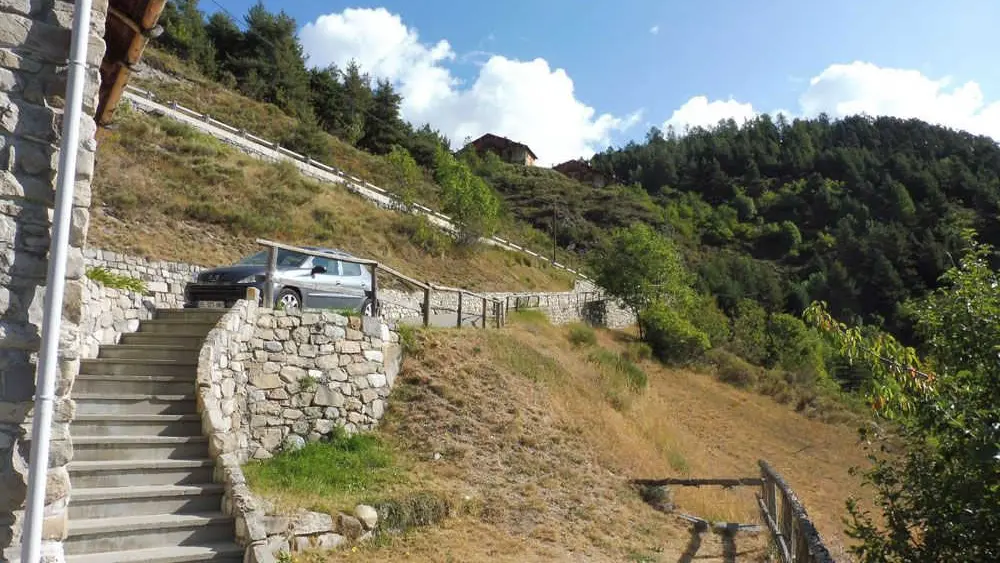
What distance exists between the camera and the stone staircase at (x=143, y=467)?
18.1 ft

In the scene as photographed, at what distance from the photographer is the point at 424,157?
183ft

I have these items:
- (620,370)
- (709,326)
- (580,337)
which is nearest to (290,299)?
(620,370)

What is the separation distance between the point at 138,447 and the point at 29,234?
12.0ft

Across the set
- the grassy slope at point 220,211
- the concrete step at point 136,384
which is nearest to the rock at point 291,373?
the concrete step at point 136,384

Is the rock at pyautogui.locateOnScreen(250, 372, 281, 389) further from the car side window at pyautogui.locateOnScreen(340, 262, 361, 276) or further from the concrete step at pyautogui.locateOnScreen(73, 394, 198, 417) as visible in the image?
the car side window at pyautogui.locateOnScreen(340, 262, 361, 276)

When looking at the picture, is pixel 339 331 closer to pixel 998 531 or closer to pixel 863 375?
pixel 863 375

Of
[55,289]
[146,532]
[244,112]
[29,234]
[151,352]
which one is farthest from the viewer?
[244,112]

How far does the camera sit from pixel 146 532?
561cm

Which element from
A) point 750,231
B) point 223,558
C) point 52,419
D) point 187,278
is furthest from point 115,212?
point 750,231

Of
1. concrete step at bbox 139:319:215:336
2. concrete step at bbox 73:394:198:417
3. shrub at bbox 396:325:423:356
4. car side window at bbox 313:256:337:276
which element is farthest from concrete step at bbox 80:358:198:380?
shrub at bbox 396:325:423:356

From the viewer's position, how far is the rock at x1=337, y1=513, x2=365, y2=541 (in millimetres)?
6906

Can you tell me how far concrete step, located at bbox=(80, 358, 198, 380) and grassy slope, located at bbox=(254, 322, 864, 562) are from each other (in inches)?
78.2

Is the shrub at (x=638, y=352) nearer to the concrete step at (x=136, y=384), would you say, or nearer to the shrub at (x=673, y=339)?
the shrub at (x=673, y=339)

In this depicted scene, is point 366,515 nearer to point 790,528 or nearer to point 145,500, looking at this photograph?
point 145,500
